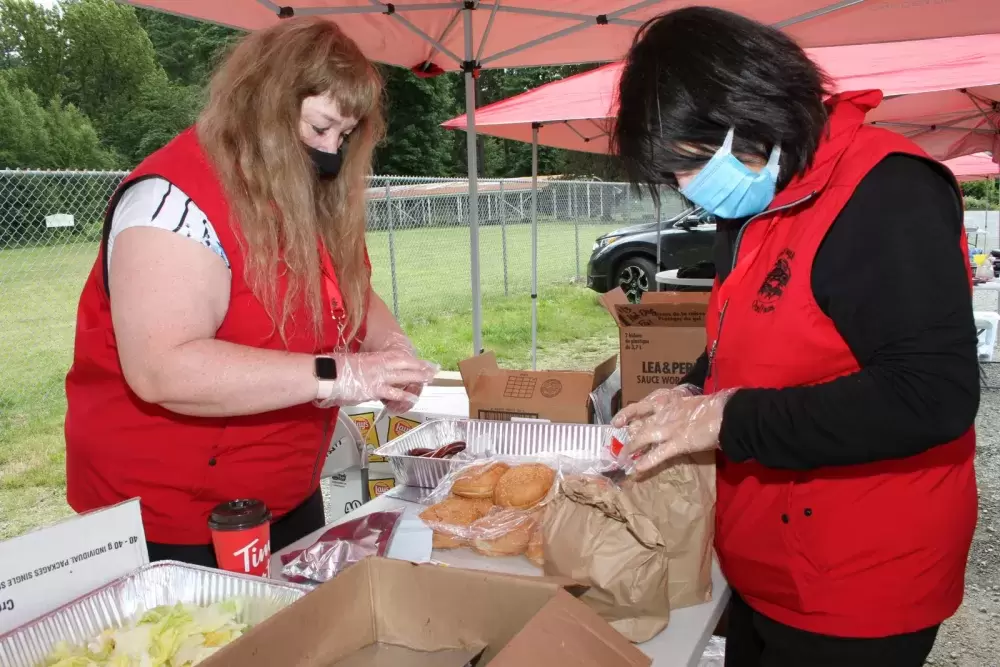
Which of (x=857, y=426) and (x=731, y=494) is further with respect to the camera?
(x=731, y=494)

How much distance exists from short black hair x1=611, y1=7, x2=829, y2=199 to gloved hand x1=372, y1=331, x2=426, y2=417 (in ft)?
2.50

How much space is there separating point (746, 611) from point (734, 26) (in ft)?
3.70

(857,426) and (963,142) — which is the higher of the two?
(963,142)

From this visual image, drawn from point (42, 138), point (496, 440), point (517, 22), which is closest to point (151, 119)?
point (42, 138)

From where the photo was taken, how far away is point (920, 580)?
4.14 ft

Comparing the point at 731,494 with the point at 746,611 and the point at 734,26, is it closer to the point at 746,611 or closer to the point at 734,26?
the point at 746,611

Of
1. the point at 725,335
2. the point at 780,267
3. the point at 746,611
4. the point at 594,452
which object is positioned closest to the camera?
the point at 780,267

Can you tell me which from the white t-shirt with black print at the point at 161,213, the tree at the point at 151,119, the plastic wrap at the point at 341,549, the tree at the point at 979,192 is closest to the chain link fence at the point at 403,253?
the plastic wrap at the point at 341,549

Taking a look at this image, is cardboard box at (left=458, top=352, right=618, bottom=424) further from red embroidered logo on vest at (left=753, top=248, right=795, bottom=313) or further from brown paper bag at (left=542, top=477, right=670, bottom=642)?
red embroidered logo on vest at (left=753, top=248, right=795, bottom=313)

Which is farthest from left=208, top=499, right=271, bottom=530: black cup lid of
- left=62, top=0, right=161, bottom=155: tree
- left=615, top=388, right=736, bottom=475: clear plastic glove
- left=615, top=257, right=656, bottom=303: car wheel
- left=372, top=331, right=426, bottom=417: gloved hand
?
left=62, top=0, right=161, bottom=155: tree

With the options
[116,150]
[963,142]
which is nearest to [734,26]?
[963,142]

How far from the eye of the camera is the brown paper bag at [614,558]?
121cm

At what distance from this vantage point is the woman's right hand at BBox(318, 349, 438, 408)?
146 centimetres

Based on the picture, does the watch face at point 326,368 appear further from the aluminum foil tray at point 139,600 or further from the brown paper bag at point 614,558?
the brown paper bag at point 614,558
